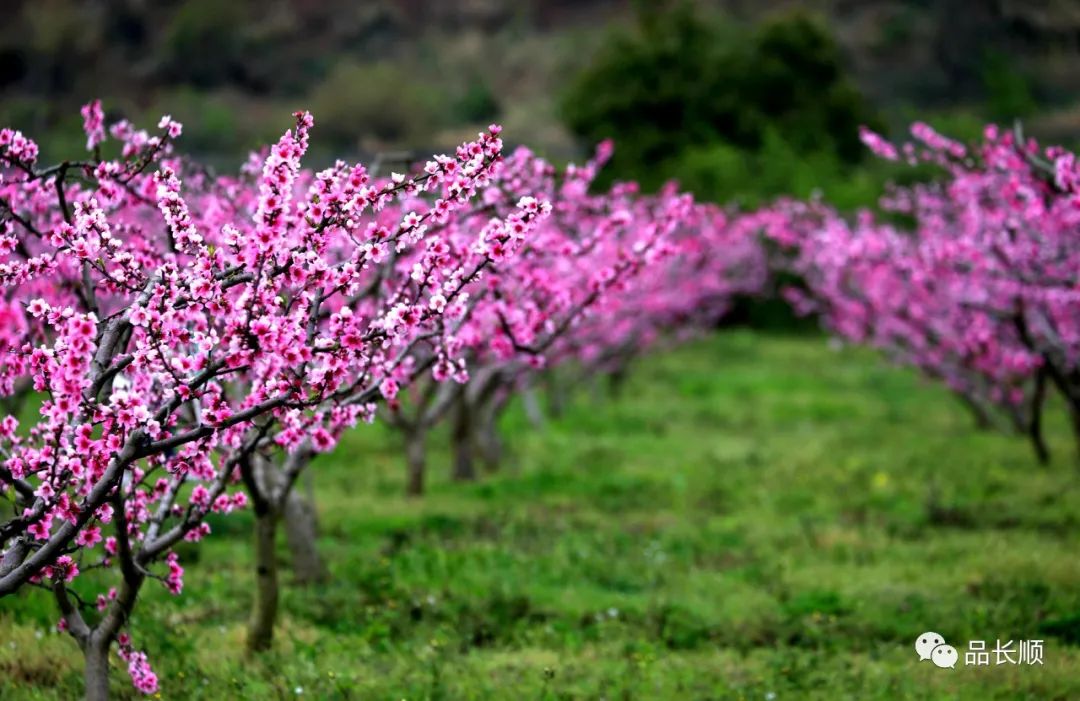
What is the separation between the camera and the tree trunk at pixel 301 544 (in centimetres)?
1209

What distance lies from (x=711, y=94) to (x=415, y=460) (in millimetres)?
50006

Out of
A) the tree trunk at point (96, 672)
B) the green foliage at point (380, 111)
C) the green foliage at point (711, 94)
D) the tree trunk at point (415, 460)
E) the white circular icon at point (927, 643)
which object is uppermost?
the green foliage at point (711, 94)

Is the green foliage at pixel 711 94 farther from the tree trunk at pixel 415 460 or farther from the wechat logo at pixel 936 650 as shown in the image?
the wechat logo at pixel 936 650

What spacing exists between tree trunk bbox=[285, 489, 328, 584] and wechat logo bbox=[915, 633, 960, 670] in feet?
19.8

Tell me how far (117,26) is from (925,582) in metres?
79.5

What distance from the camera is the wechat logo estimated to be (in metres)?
9.76

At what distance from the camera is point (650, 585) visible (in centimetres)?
1268

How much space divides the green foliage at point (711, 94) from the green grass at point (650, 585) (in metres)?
40.5

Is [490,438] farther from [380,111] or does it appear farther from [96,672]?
[380,111]

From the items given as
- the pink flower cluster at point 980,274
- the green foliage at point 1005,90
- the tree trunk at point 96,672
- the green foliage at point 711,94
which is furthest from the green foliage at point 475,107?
the tree trunk at point 96,672

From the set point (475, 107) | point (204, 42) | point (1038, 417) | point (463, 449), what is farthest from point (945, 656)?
point (204, 42)

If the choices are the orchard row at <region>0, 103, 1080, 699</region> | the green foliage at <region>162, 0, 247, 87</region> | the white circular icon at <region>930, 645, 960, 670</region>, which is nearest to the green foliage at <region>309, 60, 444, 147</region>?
the green foliage at <region>162, 0, 247, 87</region>

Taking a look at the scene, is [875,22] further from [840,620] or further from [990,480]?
[840,620]

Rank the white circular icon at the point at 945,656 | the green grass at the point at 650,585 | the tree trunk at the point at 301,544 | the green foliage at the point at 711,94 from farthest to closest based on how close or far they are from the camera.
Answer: the green foliage at the point at 711,94 → the tree trunk at the point at 301,544 → the white circular icon at the point at 945,656 → the green grass at the point at 650,585
